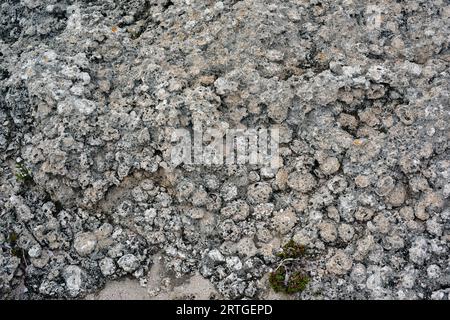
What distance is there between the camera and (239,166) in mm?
5641

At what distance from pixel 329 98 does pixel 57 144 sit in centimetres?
302

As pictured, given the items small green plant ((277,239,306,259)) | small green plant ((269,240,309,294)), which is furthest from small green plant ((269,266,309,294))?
small green plant ((277,239,306,259))

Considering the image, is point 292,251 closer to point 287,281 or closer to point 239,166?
point 287,281

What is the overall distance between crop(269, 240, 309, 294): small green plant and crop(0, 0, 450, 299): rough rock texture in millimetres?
82

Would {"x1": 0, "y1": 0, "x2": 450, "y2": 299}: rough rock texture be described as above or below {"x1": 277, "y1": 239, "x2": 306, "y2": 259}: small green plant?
above

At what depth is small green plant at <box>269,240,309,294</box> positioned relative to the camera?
5.18m

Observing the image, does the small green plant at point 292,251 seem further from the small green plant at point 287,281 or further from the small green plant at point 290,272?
the small green plant at point 287,281

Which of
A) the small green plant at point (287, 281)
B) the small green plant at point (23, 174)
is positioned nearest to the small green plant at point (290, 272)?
the small green plant at point (287, 281)

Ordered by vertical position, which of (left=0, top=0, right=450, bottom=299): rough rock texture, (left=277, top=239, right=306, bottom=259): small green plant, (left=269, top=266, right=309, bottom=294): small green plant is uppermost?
(left=0, top=0, right=450, bottom=299): rough rock texture

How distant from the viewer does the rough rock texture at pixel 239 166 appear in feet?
17.4

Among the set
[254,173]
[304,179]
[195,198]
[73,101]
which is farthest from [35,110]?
[304,179]

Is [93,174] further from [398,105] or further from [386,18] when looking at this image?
[386,18]

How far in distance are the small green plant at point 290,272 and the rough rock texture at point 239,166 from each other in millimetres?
82

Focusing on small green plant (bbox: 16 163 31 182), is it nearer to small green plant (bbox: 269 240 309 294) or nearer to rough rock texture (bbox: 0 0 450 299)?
rough rock texture (bbox: 0 0 450 299)
